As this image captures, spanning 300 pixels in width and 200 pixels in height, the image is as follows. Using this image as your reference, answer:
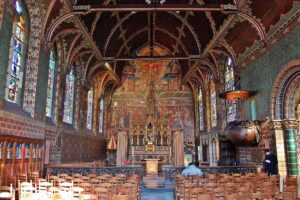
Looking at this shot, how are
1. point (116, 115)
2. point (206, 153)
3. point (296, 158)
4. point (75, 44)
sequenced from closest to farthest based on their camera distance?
point (296, 158) → point (75, 44) → point (206, 153) → point (116, 115)

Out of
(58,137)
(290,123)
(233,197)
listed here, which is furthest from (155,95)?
(233,197)

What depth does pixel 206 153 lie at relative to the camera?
81.1ft

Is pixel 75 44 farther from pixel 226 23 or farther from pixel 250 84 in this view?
pixel 250 84

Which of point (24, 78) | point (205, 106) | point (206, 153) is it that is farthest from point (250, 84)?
point (24, 78)

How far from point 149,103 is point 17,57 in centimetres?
1640

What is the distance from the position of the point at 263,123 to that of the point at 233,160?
468 centimetres

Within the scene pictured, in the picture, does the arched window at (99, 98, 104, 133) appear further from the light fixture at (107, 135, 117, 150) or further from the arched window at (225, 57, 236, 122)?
the arched window at (225, 57, 236, 122)

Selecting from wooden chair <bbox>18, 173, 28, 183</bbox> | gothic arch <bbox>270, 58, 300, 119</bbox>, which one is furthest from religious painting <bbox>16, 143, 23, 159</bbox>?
gothic arch <bbox>270, 58, 300, 119</bbox>

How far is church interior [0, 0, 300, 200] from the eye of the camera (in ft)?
32.7

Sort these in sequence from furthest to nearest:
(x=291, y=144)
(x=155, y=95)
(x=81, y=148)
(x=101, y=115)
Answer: (x=155, y=95) < (x=101, y=115) < (x=81, y=148) < (x=291, y=144)

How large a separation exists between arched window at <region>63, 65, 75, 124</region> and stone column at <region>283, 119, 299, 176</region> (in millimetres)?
13727

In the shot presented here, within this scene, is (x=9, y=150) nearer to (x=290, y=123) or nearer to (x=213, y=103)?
(x=290, y=123)

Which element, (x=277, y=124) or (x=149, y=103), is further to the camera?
(x=149, y=103)

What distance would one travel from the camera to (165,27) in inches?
951
